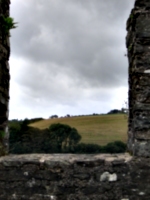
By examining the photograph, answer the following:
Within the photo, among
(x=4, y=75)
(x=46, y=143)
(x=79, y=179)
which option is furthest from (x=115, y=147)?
(x=4, y=75)

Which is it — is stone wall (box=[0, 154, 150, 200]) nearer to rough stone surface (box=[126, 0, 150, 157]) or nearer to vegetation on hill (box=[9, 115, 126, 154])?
rough stone surface (box=[126, 0, 150, 157])

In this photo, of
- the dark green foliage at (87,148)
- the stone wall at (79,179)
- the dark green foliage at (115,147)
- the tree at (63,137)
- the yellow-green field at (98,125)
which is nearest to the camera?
the stone wall at (79,179)

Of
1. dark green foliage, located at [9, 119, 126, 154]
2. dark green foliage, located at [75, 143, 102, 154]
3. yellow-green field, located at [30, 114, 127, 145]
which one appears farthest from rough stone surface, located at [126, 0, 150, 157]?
yellow-green field, located at [30, 114, 127, 145]

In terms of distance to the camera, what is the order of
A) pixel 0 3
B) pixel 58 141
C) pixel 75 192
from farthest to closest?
1. pixel 58 141
2. pixel 0 3
3. pixel 75 192

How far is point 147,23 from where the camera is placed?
4.41m

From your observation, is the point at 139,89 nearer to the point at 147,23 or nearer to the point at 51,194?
the point at 147,23

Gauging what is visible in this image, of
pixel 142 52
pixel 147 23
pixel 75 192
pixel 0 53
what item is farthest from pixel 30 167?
pixel 147 23

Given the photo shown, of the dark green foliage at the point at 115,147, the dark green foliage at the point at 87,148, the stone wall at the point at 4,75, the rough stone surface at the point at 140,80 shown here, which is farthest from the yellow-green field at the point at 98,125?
the rough stone surface at the point at 140,80

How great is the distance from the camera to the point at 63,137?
761 cm

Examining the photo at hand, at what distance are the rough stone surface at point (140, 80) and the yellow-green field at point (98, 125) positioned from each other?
3.73 metres

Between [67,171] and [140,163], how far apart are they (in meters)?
0.88

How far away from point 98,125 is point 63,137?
97.1 inches

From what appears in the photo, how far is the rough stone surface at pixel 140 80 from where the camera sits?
4261 millimetres

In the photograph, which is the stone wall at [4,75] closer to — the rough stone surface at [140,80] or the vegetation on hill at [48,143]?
the vegetation on hill at [48,143]
